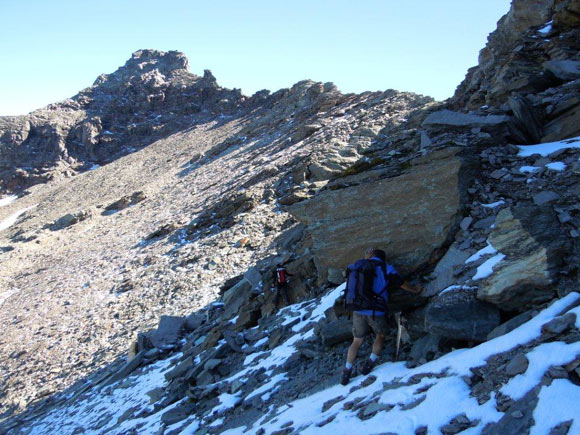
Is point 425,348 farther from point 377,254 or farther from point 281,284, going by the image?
point 281,284

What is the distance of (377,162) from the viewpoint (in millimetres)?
8211

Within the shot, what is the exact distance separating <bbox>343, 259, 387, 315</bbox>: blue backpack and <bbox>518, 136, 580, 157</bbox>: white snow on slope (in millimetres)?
3330

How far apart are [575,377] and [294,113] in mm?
42821

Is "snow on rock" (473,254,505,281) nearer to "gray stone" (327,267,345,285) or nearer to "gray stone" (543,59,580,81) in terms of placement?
"gray stone" (327,267,345,285)

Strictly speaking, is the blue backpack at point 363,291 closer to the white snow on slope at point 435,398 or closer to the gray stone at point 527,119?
the white snow on slope at point 435,398

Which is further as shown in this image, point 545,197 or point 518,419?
point 545,197

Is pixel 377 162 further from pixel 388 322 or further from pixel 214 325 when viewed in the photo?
pixel 214 325

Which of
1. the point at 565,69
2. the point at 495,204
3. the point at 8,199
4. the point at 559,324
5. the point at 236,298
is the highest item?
the point at 8,199

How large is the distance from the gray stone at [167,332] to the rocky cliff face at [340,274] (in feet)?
0.21

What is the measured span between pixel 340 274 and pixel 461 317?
313 centimetres

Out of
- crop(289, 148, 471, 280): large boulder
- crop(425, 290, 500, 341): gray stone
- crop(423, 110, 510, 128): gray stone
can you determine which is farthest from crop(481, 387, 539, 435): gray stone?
crop(423, 110, 510, 128): gray stone

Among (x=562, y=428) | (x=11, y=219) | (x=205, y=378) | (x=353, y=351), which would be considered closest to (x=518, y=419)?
(x=562, y=428)

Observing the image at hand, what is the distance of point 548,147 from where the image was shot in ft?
21.9

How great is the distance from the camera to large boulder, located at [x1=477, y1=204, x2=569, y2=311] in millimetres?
4496
